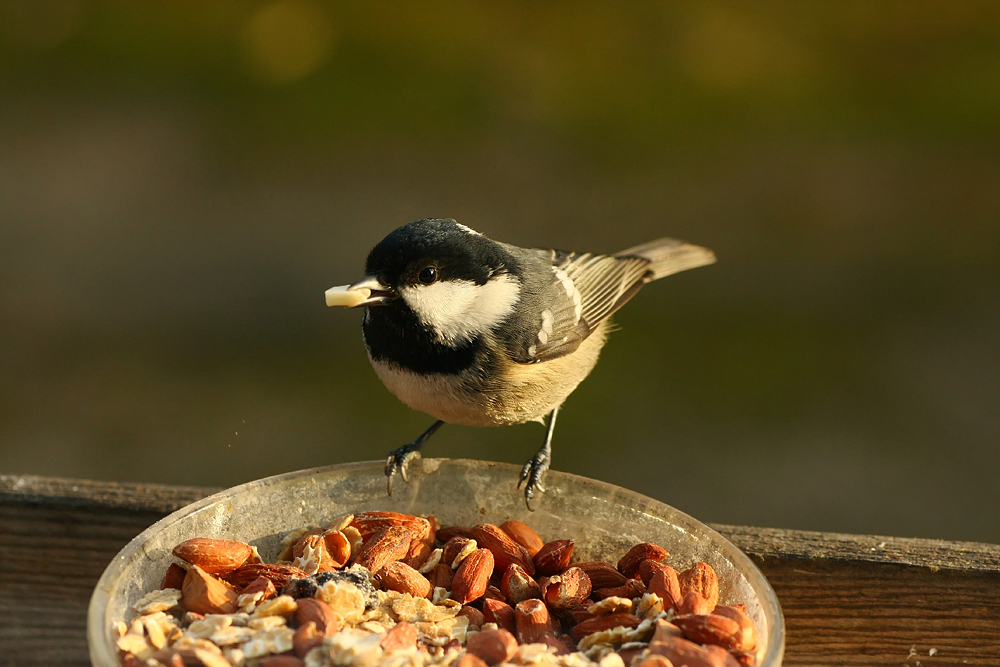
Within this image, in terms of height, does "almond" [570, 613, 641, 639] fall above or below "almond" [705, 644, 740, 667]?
below

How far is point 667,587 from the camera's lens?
1190 millimetres

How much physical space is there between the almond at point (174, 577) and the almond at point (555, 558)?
482 millimetres

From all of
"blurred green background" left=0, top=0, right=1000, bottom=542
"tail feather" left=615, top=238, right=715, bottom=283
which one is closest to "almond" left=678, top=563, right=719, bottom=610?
"tail feather" left=615, top=238, right=715, bottom=283

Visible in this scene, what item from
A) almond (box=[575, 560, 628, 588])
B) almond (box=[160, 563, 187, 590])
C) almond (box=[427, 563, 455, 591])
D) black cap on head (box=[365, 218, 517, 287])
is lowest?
almond (box=[427, 563, 455, 591])

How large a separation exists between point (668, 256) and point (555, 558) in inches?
50.1

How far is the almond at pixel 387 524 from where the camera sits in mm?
1365

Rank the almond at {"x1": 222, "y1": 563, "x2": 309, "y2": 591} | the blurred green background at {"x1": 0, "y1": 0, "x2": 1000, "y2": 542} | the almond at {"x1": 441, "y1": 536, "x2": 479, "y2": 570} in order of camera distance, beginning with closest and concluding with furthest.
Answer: the almond at {"x1": 222, "y1": 563, "x2": 309, "y2": 591}, the almond at {"x1": 441, "y1": 536, "x2": 479, "y2": 570}, the blurred green background at {"x1": 0, "y1": 0, "x2": 1000, "y2": 542}

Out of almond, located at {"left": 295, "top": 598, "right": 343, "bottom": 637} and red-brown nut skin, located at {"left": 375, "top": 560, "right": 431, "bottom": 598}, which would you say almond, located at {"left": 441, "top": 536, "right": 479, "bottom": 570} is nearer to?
red-brown nut skin, located at {"left": 375, "top": 560, "right": 431, "bottom": 598}

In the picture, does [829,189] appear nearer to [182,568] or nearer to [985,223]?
[985,223]

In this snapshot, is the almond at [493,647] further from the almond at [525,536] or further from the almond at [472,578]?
the almond at [525,536]

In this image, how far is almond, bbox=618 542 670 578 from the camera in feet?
4.20

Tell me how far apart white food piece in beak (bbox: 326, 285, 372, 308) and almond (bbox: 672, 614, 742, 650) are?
2.18 feet

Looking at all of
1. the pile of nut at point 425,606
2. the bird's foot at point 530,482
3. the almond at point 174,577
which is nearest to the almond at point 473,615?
the pile of nut at point 425,606

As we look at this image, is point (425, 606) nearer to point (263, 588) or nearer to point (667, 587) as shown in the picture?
point (263, 588)
